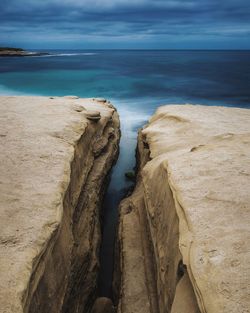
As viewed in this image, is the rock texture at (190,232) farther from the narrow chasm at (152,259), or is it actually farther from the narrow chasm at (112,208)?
the narrow chasm at (112,208)

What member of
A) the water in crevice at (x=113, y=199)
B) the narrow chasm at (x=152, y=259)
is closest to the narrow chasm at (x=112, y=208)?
the water in crevice at (x=113, y=199)

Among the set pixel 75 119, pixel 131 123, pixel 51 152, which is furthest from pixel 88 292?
pixel 131 123

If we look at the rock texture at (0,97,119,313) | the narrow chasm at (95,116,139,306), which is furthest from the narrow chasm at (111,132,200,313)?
the rock texture at (0,97,119,313)

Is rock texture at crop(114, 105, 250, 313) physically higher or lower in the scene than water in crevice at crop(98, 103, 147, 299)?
higher

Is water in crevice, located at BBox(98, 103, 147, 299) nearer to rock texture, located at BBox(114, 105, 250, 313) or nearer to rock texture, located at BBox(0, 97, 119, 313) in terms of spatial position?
rock texture, located at BBox(0, 97, 119, 313)

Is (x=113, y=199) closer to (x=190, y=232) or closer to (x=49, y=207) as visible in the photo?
(x=49, y=207)

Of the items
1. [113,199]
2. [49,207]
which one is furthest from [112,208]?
[49,207]
